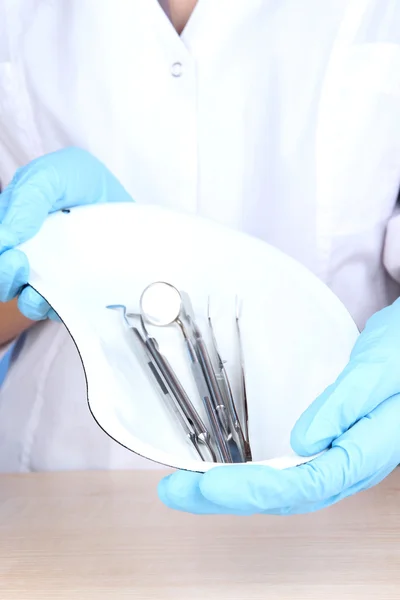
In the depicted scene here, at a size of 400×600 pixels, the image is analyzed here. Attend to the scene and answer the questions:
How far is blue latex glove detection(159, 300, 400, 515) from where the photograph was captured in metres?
0.36

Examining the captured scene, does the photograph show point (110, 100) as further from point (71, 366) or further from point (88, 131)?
point (71, 366)

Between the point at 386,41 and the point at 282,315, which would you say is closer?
the point at 282,315

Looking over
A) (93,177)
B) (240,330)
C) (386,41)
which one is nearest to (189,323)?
(240,330)

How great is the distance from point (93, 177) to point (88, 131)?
8cm

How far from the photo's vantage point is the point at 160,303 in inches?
20.7

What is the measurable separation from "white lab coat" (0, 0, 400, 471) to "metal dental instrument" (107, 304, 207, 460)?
0.17 m

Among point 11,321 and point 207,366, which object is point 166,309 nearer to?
point 207,366

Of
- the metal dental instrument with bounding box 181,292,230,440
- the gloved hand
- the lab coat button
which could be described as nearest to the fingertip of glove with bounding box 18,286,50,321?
the gloved hand

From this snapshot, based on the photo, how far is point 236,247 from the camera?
21.2 inches

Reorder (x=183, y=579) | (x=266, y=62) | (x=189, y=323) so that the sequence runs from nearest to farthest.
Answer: (x=183, y=579) < (x=189, y=323) < (x=266, y=62)

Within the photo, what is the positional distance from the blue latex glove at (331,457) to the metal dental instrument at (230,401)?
55 mm

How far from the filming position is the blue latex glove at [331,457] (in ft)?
1.19

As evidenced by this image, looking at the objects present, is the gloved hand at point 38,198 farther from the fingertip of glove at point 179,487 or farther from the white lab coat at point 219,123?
the fingertip of glove at point 179,487

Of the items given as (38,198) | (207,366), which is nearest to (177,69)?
(38,198)
